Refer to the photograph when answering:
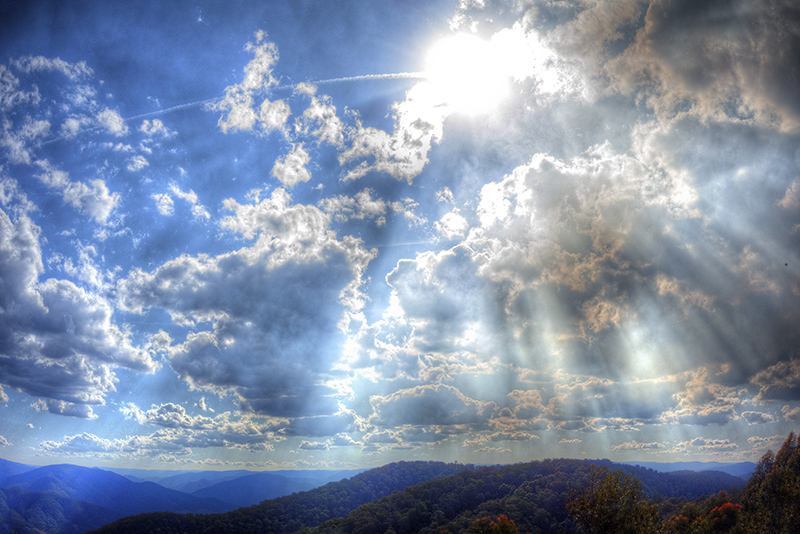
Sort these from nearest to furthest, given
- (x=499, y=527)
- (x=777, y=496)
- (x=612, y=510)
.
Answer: (x=612, y=510), (x=499, y=527), (x=777, y=496)

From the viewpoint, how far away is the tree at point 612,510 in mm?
37906

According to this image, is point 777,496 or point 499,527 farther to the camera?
point 777,496

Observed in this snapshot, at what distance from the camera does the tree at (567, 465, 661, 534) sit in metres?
37.9

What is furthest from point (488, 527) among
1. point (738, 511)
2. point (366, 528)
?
point (366, 528)

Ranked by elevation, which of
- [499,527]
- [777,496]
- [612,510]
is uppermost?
[612,510]

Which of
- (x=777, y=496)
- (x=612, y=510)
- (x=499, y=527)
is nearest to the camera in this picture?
(x=612, y=510)

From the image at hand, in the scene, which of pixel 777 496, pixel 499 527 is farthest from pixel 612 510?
pixel 777 496

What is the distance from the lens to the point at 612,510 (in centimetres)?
3825

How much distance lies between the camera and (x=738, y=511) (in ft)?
286

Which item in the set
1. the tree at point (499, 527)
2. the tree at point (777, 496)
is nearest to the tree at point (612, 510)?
the tree at point (499, 527)

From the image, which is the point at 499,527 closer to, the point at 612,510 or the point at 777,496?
the point at 612,510

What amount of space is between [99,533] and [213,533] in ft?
196

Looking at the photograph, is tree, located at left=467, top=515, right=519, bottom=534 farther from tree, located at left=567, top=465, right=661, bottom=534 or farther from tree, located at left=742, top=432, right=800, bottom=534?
tree, located at left=742, top=432, right=800, bottom=534

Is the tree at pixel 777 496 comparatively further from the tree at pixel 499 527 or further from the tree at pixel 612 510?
the tree at pixel 499 527
